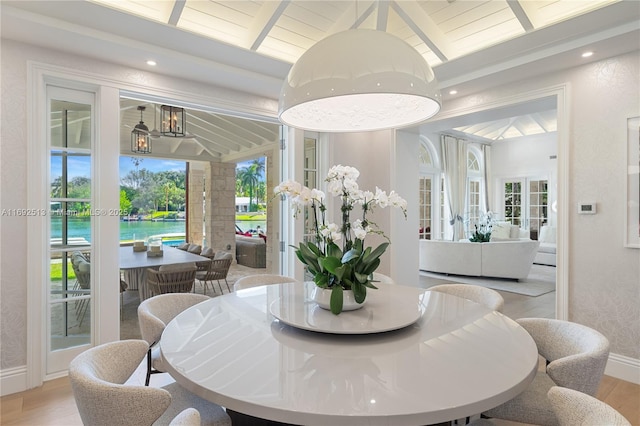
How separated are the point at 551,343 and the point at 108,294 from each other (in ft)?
10.2

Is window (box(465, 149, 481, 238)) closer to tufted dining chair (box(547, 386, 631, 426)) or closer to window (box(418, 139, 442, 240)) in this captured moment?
window (box(418, 139, 442, 240))

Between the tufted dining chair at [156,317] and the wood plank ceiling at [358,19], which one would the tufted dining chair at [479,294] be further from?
the wood plank ceiling at [358,19]

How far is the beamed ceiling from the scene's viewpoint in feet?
7.68

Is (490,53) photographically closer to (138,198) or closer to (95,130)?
(95,130)

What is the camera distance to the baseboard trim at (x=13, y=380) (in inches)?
96.4

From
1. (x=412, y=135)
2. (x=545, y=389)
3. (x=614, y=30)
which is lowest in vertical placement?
(x=545, y=389)

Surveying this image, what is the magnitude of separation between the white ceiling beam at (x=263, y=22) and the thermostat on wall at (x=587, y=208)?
288 cm

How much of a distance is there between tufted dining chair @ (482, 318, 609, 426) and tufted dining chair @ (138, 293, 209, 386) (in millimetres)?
1620

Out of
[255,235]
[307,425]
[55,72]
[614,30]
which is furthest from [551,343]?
[255,235]

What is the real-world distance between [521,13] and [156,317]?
311cm

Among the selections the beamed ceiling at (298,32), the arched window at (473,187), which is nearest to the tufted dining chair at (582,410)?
the beamed ceiling at (298,32)

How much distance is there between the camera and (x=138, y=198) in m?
8.61

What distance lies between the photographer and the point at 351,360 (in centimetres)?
120

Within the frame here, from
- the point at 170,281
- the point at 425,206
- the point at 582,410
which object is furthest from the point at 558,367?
the point at 425,206
